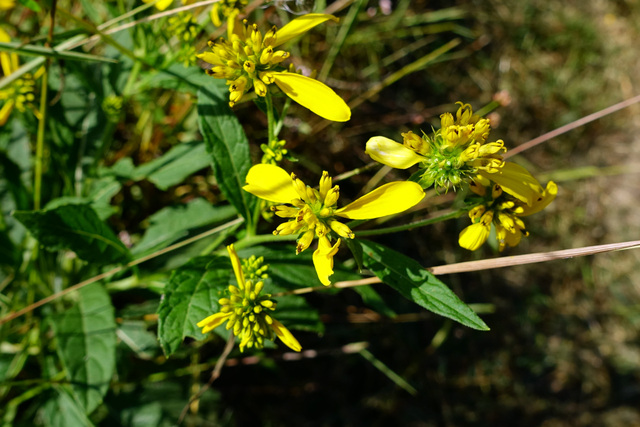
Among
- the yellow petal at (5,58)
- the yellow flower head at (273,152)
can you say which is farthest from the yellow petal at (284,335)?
the yellow petal at (5,58)

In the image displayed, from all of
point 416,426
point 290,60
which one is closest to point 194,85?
point 290,60

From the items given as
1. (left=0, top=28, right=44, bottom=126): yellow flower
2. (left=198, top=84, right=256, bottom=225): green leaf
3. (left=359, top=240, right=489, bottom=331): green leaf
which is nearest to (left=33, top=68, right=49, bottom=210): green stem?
(left=0, top=28, right=44, bottom=126): yellow flower

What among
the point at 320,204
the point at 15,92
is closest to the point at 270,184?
the point at 320,204

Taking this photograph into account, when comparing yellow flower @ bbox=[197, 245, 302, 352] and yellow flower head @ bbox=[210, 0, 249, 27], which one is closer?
yellow flower @ bbox=[197, 245, 302, 352]

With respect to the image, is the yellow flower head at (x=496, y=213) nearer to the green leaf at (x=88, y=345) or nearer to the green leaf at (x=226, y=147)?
the green leaf at (x=226, y=147)

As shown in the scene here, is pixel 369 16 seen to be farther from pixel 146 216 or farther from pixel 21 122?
pixel 21 122

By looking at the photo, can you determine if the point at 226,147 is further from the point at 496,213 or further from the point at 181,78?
the point at 496,213

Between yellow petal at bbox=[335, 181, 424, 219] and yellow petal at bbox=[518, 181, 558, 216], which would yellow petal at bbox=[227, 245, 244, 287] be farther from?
yellow petal at bbox=[518, 181, 558, 216]
